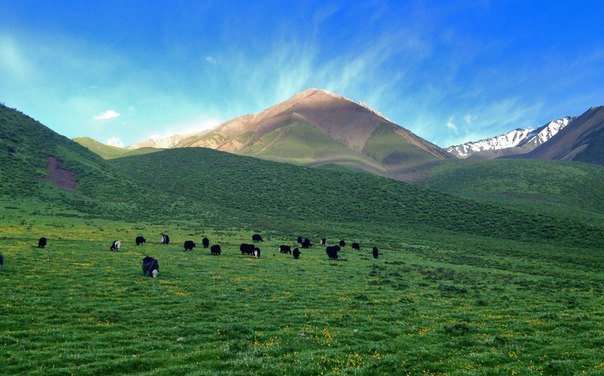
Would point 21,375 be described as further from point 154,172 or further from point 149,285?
A: point 154,172

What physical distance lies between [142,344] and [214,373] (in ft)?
13.6

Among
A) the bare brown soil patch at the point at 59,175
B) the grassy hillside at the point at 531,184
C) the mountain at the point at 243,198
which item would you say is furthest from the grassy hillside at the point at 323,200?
the grassy hillside at the point at 531,184

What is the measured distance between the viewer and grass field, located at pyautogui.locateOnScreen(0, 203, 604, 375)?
13352 mm

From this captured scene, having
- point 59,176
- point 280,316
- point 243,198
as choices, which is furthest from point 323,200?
point 280,316

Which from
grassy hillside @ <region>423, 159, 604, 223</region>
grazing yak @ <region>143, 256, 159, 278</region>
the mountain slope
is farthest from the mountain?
grazing yak @ <region>143, 256, 159, 278</region>

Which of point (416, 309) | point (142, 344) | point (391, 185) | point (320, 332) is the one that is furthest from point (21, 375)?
point (391, 185)

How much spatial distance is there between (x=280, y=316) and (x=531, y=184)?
162280 mm

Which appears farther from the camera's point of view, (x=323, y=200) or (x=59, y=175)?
(x=323, y=200)

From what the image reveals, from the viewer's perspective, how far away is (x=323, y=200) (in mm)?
111625

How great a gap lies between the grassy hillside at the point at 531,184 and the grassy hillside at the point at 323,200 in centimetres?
2378

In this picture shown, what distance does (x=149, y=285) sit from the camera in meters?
25.4

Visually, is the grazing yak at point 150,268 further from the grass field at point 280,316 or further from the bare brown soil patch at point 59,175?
the bare brown soil patch at point 59,175

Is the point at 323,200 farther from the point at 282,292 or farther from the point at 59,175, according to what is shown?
the point at 282,292

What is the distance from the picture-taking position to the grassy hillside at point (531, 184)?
12988 centimetres
